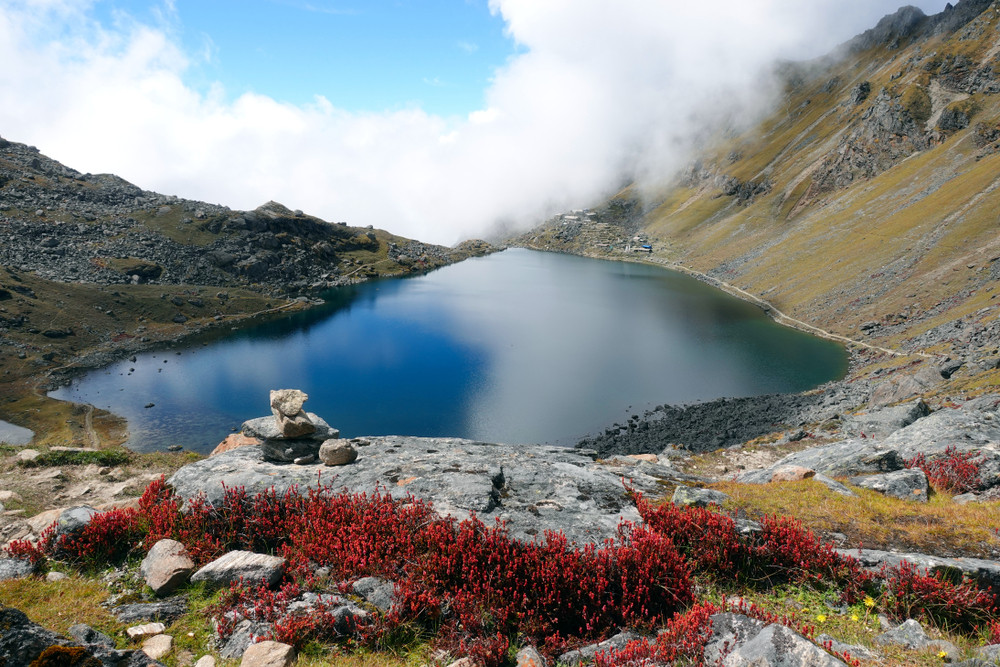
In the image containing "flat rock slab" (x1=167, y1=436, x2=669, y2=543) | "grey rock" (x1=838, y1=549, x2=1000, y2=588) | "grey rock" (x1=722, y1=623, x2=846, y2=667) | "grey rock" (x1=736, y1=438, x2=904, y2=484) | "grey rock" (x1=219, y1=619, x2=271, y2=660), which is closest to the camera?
"grey rock" (x1=722, y1=623, x2=846, y2=667)

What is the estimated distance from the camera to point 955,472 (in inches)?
601

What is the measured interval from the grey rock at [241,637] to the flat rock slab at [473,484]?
419cm

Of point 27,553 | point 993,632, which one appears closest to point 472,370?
point 27,553

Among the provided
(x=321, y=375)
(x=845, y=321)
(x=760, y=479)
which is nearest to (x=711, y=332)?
(x=845, y=321)

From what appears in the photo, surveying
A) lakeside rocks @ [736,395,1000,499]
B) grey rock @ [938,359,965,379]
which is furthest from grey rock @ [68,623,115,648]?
grey rock @ [938,359,965,379]

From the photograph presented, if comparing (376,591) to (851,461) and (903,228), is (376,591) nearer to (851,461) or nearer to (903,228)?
(851,461)

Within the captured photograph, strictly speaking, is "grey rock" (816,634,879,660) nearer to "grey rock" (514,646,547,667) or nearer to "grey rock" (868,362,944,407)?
"grey rock" (514,646,547,667)

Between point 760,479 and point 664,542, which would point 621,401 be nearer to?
point 760,479

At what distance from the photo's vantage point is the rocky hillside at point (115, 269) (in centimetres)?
8300

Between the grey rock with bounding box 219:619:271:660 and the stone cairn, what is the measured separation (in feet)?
20.2

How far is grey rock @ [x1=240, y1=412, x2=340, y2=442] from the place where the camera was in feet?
48.5

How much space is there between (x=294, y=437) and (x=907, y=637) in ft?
50.4

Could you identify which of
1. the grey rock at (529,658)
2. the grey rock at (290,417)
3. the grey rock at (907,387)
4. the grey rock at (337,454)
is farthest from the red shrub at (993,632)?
the grey rock at (907,387)

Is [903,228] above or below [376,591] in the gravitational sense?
above
